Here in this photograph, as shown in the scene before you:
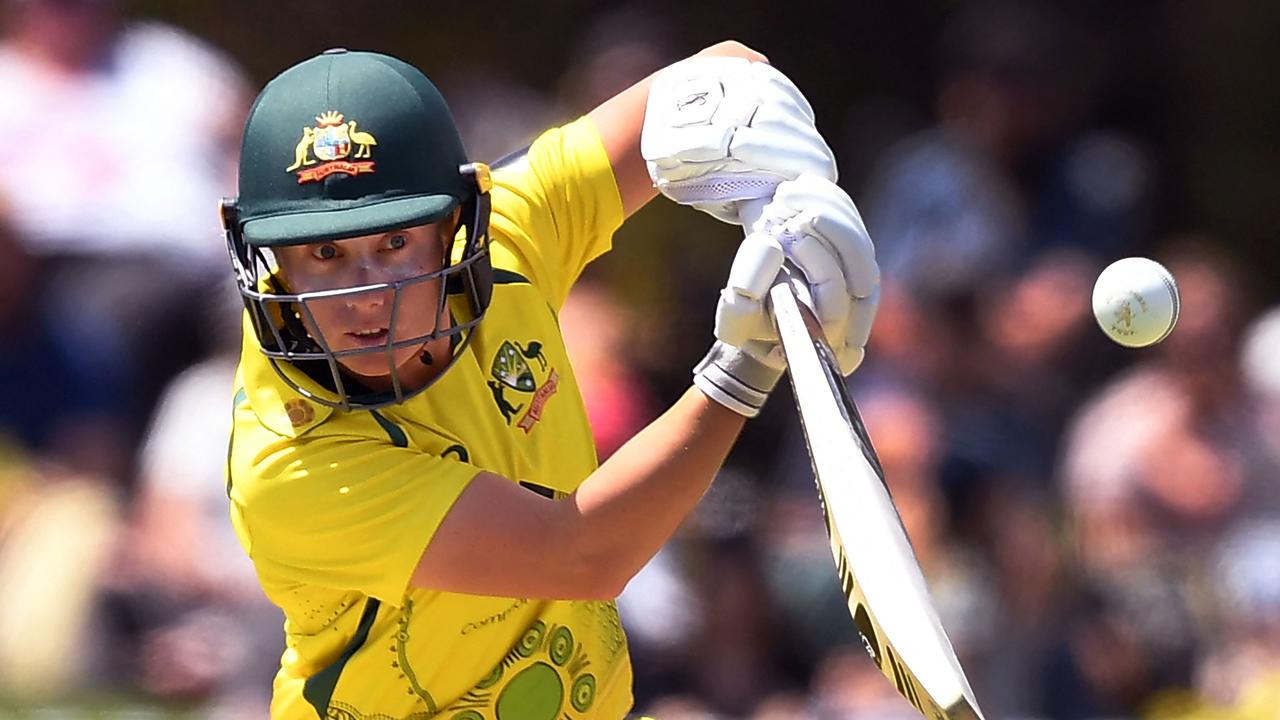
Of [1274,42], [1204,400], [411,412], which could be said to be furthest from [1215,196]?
[411,412]

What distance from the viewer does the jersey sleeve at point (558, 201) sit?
3.24m

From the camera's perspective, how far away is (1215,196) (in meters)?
6.47

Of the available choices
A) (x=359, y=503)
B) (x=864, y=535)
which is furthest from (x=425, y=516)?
(x=864, y=535)

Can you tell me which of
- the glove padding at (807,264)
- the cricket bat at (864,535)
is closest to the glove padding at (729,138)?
the glove padding at (807,264)

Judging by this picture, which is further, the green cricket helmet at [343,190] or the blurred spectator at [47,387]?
the blurred spectator at [47,387]

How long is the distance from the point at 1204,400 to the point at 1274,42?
1.66 meters

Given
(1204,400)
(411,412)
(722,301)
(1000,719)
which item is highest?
(722,301)

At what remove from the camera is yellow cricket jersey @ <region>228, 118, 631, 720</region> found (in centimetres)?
277

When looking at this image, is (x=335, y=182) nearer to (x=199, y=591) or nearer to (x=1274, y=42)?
(x=199, y=591)

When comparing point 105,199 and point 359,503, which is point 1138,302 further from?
point 105,199

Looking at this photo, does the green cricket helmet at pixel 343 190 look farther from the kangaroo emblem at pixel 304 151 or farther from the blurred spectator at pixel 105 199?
the blurred spectator at pixel 105 199

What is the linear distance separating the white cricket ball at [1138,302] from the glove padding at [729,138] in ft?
1.75

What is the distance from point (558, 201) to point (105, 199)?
293cm

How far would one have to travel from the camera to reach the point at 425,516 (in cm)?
275
